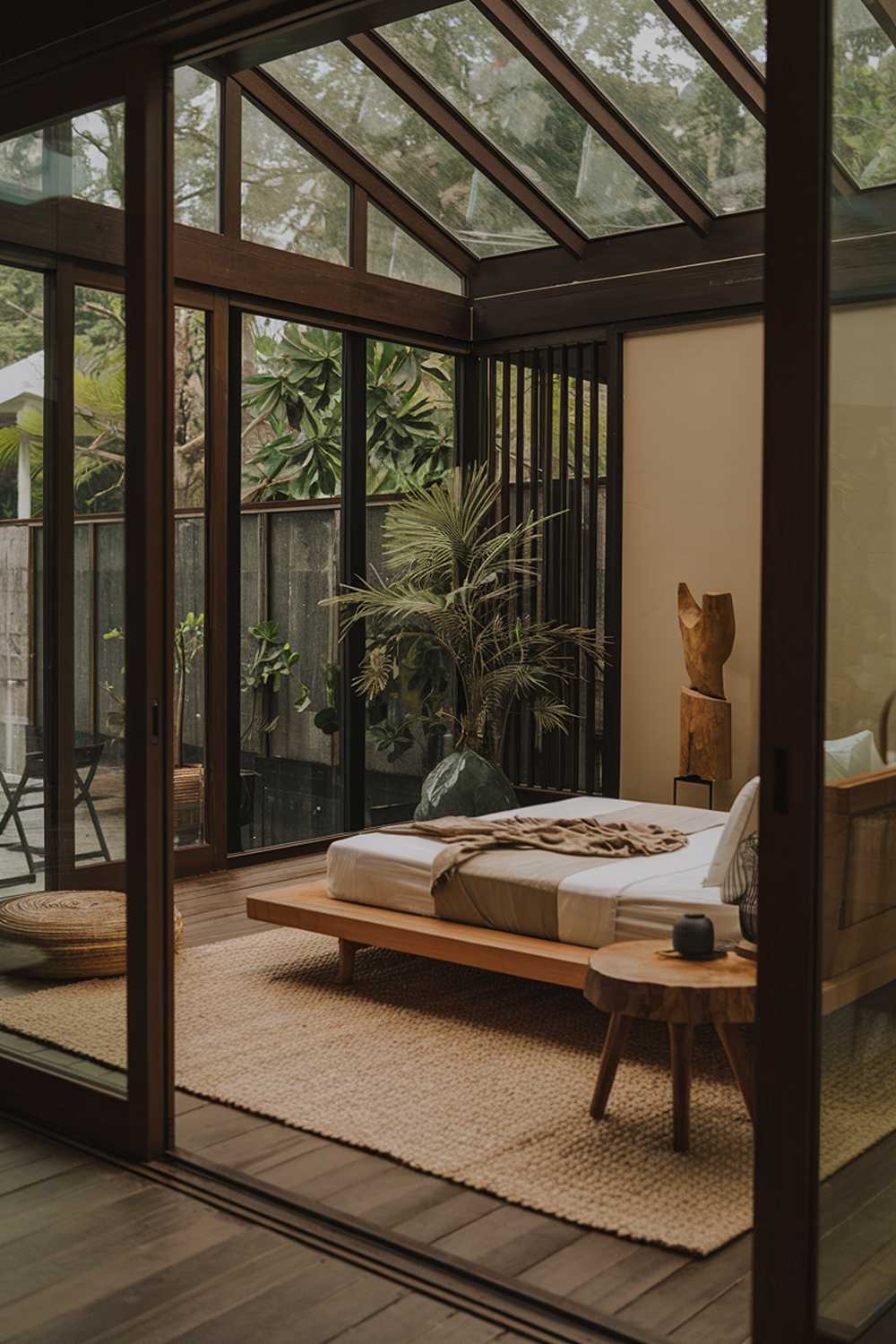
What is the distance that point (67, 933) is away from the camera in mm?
3312

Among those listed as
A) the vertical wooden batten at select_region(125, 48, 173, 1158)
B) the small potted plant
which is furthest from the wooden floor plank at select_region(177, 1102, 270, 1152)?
the small potted plant

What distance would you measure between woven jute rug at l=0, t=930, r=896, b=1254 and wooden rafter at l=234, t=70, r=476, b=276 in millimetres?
4055

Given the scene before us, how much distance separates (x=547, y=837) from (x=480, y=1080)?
3.92 ft

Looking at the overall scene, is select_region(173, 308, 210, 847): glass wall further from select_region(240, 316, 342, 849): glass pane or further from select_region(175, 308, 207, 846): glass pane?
select_region(240, 316, 342, 849): glass pane

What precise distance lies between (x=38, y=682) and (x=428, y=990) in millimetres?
1821

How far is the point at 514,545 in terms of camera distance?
7.14 meters

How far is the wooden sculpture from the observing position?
6.56 m

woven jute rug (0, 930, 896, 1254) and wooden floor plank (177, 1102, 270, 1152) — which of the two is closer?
woven jute rug (0, 930, 896, 1254)

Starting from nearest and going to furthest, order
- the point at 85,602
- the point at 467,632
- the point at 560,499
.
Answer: the point at 85,602
the point at 467,632
the point at 560,499

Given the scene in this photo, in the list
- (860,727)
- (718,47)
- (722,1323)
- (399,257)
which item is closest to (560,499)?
(399,257)

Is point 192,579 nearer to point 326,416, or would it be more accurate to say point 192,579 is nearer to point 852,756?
point 326,416

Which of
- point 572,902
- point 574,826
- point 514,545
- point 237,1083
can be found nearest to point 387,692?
point 514,545

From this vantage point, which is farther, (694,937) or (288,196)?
(288,196)

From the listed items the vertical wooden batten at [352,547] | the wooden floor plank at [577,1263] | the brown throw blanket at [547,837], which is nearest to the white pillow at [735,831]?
the brown throw blanket at [547,837]
